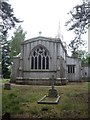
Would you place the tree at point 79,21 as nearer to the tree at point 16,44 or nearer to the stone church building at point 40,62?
the stone church building at point 40,62

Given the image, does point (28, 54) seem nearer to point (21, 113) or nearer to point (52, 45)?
point (52, 45)

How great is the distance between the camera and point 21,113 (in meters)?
9.64

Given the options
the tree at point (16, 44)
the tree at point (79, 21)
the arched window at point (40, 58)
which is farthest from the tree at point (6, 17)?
the tree at point (16, 44)

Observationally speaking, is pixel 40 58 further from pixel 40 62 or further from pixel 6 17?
pixel 6 17

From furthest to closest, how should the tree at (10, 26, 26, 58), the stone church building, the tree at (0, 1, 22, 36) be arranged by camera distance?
1. the tree at (10, 26, 26, 58)
2. the stone church building
3. the tree at (0, 1, 22, 36)

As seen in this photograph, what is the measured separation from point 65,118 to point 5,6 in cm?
680

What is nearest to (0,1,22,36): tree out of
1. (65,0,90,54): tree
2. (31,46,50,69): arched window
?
(65,0,90,54): tree

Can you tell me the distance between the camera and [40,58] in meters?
26.8

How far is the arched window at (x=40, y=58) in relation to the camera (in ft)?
87.5

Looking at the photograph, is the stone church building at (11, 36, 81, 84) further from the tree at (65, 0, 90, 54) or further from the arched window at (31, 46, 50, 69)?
the tree at (65, 0, 90, 54)

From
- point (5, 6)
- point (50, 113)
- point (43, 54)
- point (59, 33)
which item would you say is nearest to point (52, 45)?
point (43, 54)

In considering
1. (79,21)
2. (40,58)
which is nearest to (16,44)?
(40,58)

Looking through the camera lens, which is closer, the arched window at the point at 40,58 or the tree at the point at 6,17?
the tree at the point at 6,17

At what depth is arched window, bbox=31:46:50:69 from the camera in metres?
26.7
